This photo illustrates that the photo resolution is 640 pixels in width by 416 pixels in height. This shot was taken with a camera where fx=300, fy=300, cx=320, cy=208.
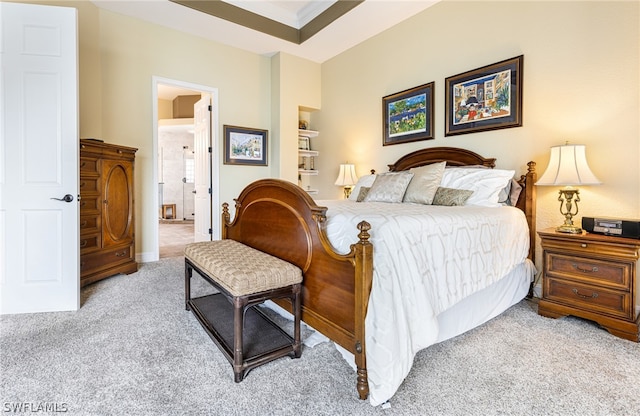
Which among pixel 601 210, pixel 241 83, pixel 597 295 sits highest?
pixel 241 83

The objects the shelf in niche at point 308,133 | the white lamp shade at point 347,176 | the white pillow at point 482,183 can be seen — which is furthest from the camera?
the shelf in niche at point 308,133

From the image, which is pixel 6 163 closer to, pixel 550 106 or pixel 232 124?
pixel 232 124

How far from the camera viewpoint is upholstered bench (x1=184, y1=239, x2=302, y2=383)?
1.48 meters

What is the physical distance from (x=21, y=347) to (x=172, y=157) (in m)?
7.96

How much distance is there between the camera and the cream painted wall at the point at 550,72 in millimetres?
2236

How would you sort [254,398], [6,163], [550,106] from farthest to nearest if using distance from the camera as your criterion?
[550,106], [6,163], [254,398]

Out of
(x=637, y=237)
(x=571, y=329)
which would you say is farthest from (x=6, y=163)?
(x=637, y=237)

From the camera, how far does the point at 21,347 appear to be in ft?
5.78

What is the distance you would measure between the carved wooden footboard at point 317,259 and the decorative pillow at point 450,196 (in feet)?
4.87

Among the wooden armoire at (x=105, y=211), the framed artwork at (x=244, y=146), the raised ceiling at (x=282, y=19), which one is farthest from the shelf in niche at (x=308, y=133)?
the wooden armoire at (x=105, y=211)

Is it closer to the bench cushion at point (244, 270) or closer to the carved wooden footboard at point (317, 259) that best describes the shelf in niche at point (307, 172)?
the carved wooden footboard at point (317, 259)

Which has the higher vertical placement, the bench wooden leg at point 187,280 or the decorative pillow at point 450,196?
the decorative pillow at point 450,196

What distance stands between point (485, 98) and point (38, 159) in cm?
392

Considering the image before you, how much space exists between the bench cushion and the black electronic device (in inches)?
83.5
